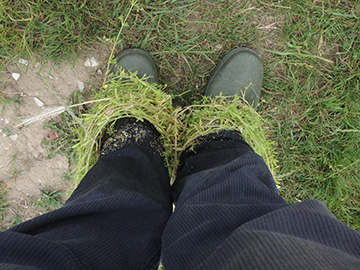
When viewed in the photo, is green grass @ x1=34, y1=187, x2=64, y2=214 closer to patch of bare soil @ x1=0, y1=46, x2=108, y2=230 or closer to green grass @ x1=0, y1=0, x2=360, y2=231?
patch of bare soil @ x1=0, y1=46, x2=108, y2=230

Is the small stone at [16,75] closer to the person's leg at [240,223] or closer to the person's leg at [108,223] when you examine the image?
the person's leg at [108,223]

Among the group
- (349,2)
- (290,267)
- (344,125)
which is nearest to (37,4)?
(290,267)

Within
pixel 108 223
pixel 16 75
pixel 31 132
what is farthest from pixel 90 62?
pixel 108 223

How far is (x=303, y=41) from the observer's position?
142cm

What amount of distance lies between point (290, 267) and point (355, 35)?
1402 mm

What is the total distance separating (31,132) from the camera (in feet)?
4.54

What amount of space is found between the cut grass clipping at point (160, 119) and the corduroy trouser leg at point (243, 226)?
0.16 meters

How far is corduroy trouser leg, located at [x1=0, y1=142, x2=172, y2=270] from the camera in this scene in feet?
1.96

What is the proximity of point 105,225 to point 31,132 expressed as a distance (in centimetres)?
87

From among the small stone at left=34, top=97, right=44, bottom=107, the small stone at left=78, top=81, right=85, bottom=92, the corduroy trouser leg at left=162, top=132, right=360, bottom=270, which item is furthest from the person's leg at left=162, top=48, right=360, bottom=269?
the small stone at left=34, top=97, right=44, bottom=107

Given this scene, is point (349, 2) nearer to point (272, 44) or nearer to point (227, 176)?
point (272, 44)

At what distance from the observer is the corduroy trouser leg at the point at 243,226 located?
1.75ft

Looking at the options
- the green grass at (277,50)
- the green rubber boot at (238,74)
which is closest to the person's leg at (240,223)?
the green rubber boot at (238,74)

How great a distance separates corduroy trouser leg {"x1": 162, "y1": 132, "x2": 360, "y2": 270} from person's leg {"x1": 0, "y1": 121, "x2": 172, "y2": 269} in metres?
0.09
